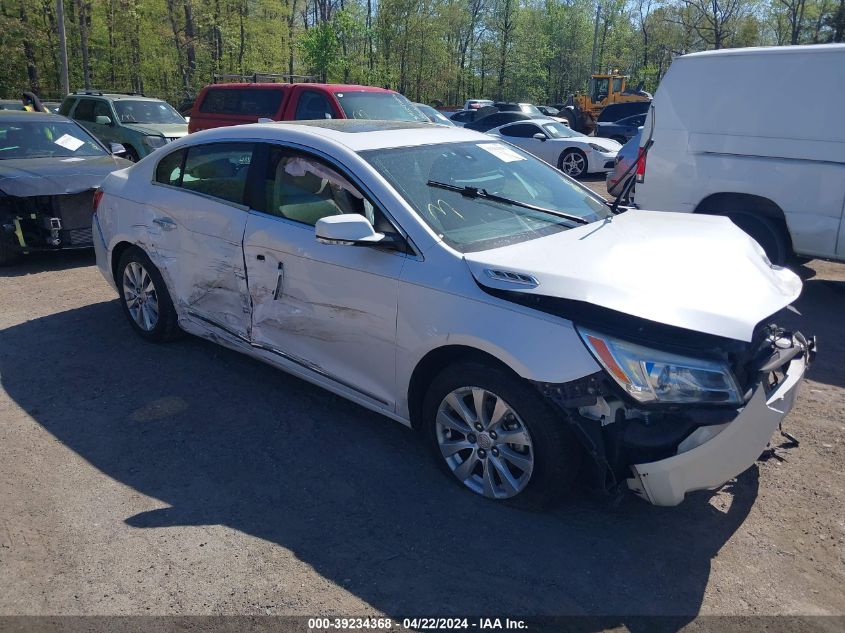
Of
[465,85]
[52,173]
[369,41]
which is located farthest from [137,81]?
[52,173]

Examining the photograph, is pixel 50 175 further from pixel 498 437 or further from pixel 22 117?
pixel 498 437

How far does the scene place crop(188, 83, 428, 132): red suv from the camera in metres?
10.4

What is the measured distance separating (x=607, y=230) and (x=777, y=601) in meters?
2.00

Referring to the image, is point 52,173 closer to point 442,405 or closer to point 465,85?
point 442,405

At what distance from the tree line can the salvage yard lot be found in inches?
998

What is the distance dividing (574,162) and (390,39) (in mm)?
27852

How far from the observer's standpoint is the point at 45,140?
8.73 m

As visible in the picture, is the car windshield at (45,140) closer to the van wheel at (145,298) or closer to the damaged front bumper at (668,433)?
the van wheel at (145,298)

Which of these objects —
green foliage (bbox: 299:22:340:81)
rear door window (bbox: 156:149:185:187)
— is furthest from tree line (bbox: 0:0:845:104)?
rear door window (bbox: 156:149:185:187)

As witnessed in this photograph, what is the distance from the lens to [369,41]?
39.7m

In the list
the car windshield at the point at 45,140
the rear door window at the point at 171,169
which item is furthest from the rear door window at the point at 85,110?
the rear door window at the point at 171,169

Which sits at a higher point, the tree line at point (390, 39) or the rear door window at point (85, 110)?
the tree line at point (390, 39)

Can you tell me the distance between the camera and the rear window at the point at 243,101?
11.2 metres

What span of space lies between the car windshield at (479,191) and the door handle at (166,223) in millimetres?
1735
